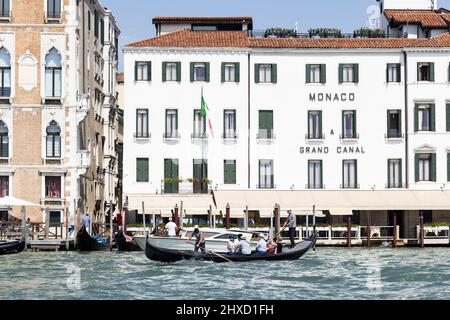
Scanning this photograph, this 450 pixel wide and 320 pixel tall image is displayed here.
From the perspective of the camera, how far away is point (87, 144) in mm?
42344

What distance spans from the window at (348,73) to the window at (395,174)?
4.13 meters

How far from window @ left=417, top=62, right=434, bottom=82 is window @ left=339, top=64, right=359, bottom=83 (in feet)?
9.29

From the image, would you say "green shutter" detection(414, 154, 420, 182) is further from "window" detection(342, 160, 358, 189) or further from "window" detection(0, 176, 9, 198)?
"window" detection(0, 176, 9, 198)

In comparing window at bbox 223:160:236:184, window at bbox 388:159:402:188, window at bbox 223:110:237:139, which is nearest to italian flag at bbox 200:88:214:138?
window at bbox 223:110:237:139

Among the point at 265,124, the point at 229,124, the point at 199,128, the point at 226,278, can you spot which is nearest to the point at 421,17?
the point at 265,124

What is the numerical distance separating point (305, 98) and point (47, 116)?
38.4ft

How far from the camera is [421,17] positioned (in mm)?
44500

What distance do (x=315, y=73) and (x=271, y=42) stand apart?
2.50 m

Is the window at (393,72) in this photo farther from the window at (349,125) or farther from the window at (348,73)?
the window at (349,125)

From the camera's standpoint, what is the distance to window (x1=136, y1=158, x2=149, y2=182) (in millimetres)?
40875

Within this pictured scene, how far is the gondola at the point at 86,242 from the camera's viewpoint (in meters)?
35.2

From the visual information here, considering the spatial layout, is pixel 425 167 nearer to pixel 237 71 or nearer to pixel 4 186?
pixel 237 71

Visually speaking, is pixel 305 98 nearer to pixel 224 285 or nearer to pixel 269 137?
pixel 269 137

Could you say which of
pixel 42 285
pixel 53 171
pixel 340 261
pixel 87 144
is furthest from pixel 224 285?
pixel 87 144
